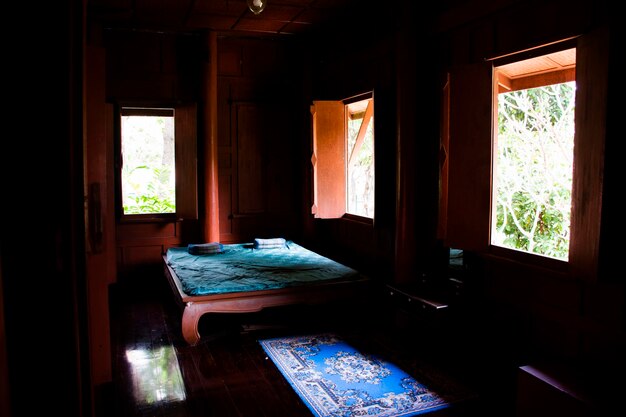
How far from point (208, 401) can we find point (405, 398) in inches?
46.6

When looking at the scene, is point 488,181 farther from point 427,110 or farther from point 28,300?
point 28,300

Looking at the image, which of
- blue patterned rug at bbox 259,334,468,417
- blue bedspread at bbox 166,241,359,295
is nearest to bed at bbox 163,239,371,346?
blue bedspread at bbox 166,241,359,295

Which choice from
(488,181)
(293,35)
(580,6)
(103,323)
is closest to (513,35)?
(580,6)

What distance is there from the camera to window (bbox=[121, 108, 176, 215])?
6859 millimetres

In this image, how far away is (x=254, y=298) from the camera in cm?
419

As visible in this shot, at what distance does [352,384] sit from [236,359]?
955 mm

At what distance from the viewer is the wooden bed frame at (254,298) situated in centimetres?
399

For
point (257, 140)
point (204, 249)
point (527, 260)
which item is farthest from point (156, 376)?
point (257, 140)

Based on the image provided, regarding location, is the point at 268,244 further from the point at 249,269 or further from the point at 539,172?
the point at 539,172

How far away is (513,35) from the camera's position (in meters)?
3.19

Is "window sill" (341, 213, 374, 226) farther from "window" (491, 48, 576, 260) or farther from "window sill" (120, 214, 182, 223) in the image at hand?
"window sill" (120, 214, 182, 223)

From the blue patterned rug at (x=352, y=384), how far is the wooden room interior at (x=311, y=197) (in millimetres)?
179

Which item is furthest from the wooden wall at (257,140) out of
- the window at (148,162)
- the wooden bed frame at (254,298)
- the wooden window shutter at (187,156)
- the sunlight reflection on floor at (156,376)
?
the sunlight reflection on floor at (156,376)

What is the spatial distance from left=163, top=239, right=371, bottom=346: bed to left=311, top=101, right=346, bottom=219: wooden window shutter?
637 millimetres
